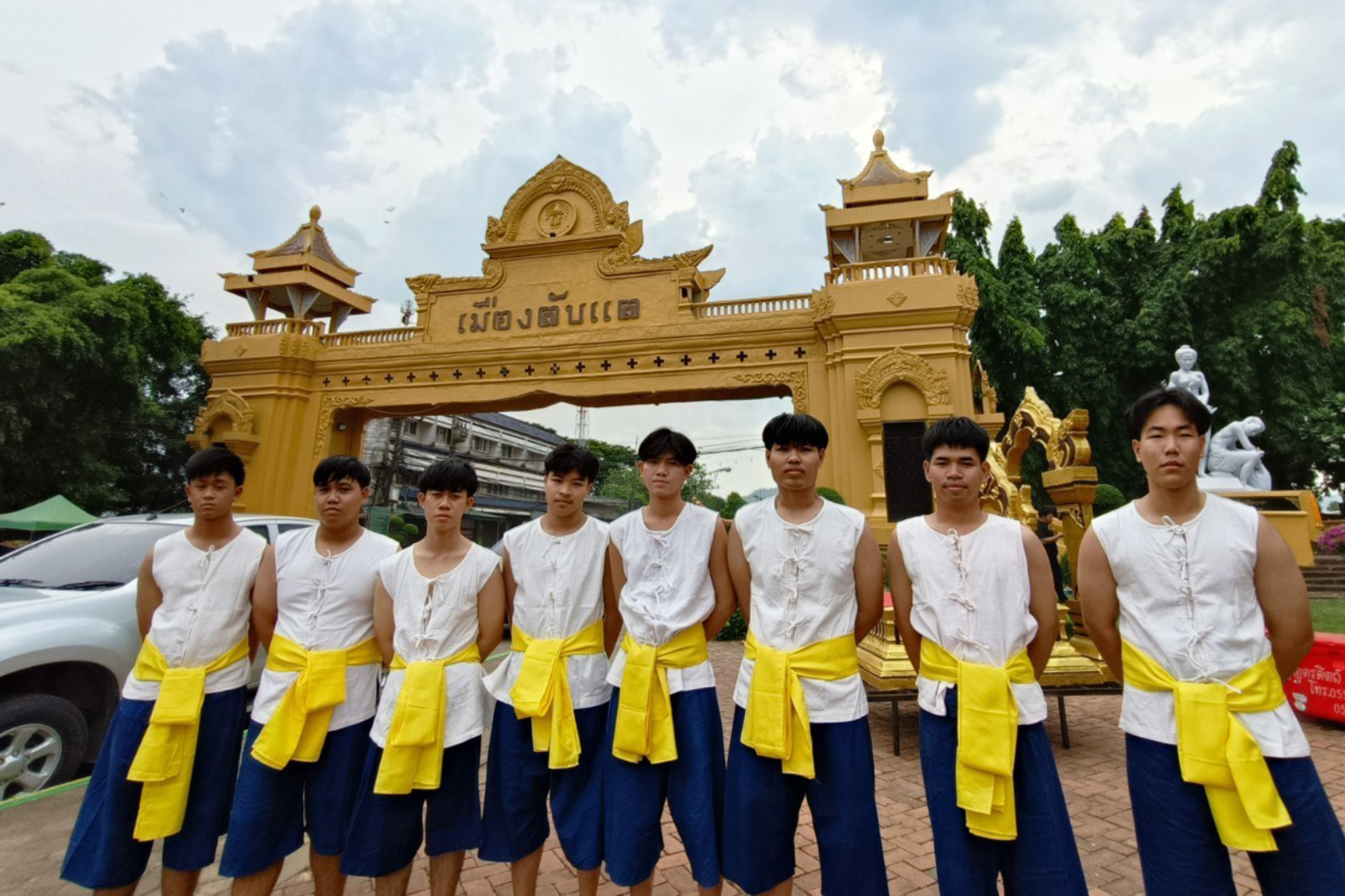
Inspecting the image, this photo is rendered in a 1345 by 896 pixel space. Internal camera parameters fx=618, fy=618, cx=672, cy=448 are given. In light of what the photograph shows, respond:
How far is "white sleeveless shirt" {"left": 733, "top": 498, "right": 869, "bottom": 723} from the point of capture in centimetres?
197

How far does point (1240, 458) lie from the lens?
40.2ft

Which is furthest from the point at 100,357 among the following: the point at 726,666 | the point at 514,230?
the point at 726,666

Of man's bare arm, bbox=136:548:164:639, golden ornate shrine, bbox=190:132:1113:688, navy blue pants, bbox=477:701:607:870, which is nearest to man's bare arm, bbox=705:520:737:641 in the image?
navy blue pants, bbox=477:701:607:870

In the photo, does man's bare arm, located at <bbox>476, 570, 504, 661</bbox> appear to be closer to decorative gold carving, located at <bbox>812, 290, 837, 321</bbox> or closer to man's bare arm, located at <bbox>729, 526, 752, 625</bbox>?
man's bare arm, located at <bbox>729, 526, 752, 625</bbox>

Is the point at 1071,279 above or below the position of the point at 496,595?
above

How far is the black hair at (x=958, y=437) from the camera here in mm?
1993

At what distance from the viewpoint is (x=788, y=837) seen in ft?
6.57

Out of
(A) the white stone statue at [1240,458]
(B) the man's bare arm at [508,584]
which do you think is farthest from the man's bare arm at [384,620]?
(A) the white stone statue at [1240,458]

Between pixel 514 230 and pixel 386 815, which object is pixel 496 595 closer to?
pixel 386 815

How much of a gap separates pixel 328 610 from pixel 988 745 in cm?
223

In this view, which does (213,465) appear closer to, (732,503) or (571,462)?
(571,462)

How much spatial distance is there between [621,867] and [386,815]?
0.82m

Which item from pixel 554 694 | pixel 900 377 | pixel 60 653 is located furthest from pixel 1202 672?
pixel 900 377

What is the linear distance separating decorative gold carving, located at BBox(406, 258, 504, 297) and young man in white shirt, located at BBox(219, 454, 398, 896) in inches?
450
